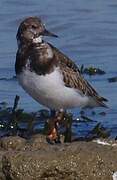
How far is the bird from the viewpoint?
21.3ft

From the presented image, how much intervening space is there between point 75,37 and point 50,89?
4374 millimetres

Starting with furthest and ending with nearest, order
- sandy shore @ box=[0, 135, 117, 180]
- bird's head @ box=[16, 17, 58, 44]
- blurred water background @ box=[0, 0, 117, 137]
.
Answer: blurred water background @ box=[0, 0, 117, 137] < bird's head @ box=[16, 17, 58, 44] < sandy shore @ box=[0, 135, 117, 180]

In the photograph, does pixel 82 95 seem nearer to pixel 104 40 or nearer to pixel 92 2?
pixel 104 40

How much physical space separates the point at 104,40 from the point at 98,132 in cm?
373

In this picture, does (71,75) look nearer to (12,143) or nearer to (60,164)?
(12,143)

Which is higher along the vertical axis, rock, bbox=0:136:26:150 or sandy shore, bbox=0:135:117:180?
sandy shore, bbox=0:135:117:180

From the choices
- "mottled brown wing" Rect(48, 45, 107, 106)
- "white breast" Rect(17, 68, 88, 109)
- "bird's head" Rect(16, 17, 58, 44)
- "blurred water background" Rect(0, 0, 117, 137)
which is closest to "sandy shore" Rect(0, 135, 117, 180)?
"white breast" Rect(17, 68, 88, 109)

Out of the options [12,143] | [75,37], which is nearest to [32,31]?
[12,143]

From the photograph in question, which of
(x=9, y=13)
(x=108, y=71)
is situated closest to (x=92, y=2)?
(x=9, y=13)

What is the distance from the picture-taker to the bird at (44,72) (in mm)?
6492

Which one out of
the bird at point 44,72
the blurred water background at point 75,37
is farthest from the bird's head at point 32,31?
the blurred water background at point 75,37

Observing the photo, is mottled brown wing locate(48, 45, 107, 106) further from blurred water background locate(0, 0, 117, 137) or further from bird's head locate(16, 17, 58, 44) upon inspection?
blurred water background locate(0, 0, 117, 137)

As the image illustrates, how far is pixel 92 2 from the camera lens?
12.1 metres

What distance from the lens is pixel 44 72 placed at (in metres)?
6.48
